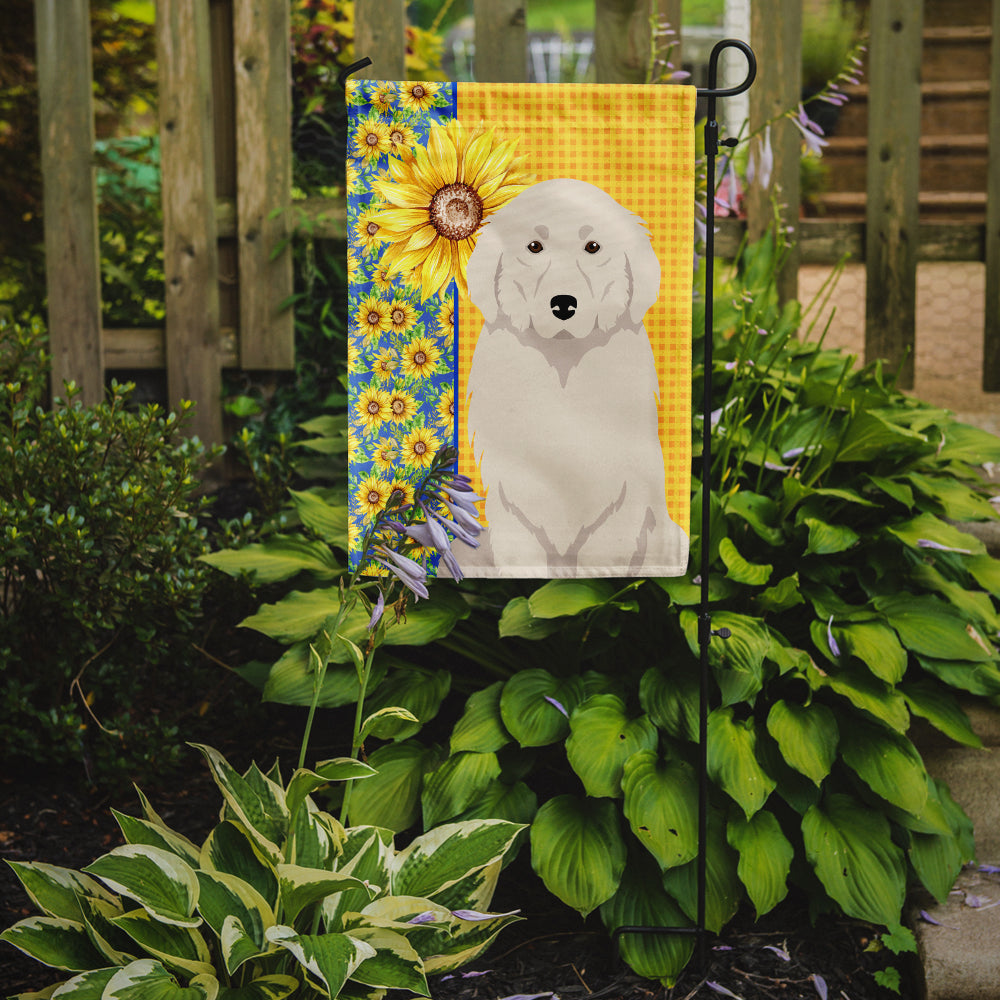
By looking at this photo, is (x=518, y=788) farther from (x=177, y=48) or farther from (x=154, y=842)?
(x=177, y=48)

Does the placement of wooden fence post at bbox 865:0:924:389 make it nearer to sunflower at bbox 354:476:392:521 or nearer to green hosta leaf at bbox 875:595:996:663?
green hosta leaf at bbox 875:595:996:663

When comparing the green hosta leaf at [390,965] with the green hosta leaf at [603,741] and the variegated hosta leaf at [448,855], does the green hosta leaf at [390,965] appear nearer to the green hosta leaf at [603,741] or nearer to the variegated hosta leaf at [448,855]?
the variegated hosta leaf at [448,855]

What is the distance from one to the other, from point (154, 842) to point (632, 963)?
88 cm

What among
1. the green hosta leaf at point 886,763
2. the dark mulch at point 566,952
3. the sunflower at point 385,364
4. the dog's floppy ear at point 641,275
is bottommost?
the dark mulch at point 566,952

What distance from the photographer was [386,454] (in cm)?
178

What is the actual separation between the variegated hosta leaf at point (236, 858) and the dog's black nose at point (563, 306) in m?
0.99

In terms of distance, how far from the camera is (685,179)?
5.71 feet

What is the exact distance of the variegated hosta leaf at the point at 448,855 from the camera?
1712 millimetres

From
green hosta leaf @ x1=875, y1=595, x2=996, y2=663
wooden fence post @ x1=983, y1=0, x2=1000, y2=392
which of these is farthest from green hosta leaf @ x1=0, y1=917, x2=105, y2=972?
wooden fence post @ x1=983, y1=0, x2=1000, y2=392

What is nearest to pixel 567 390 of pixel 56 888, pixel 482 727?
pixel 482 727

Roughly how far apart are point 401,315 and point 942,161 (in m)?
5.41

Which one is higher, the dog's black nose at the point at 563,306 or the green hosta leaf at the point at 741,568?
the dog's black nose at the point at 563,306

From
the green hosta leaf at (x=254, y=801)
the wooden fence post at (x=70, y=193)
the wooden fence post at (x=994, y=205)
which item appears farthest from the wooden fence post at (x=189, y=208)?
the wooden fence post at (x=994, y=205)

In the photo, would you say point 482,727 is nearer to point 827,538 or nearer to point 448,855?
point 448,855
